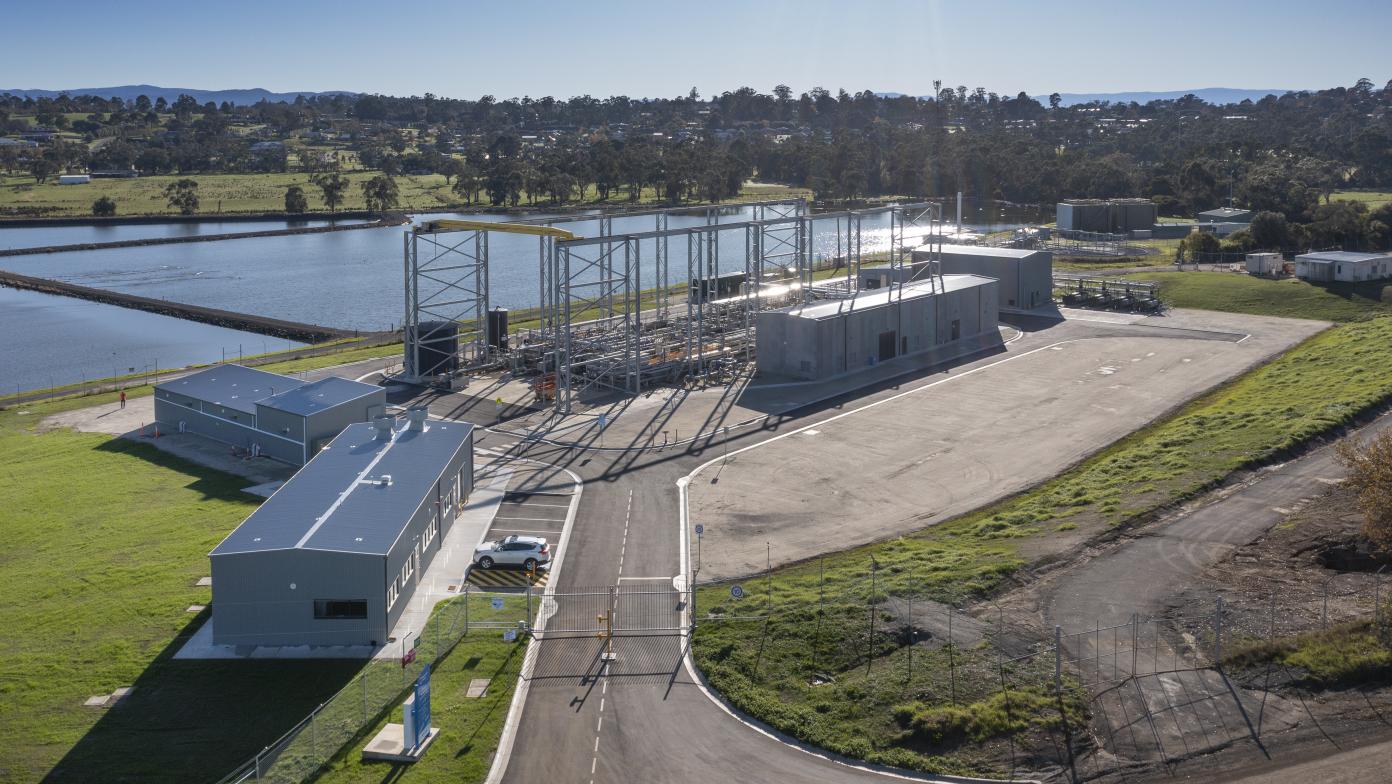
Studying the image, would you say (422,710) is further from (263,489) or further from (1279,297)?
(1279,297)

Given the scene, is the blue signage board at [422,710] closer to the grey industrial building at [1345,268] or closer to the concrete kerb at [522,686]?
the concrete kerb at [522,686]

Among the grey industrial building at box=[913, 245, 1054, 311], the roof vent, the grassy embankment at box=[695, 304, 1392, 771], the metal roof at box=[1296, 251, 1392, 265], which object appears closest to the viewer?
the grassy embankment at box=[695, 304, 1392, 771]

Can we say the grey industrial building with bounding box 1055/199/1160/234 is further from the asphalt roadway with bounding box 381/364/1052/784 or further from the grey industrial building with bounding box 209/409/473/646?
the grey industrial building with bounding box 209/409/473/646

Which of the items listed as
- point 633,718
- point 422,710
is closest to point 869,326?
point 633,718

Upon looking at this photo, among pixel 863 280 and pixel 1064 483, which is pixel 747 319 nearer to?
pixel 863 280

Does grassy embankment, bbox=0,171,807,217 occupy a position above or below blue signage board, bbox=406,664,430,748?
above

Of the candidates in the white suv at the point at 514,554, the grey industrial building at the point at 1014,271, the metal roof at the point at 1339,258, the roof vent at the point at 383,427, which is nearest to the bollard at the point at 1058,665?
the white suv at the point at 514,554

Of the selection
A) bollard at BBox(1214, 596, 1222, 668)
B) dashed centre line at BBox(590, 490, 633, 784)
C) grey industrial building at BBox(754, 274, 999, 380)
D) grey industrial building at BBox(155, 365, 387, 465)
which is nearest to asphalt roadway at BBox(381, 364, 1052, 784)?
dashed centre line at BBox(590, 490, 633, 784)

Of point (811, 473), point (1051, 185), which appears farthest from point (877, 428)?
point (1051, 185)
